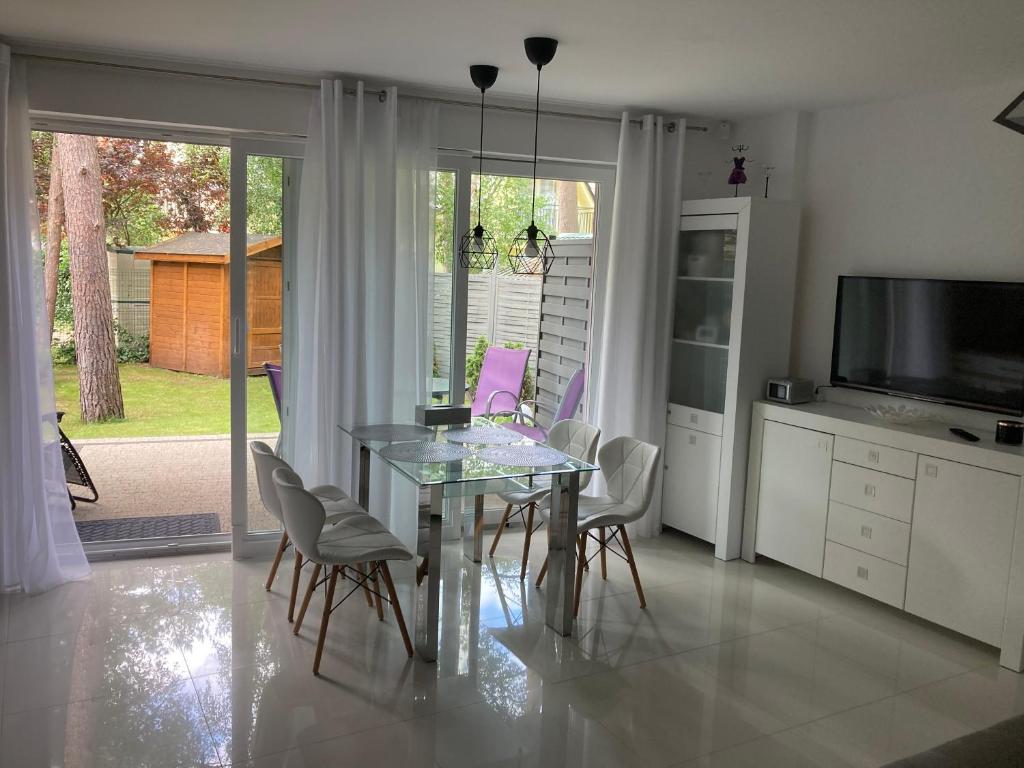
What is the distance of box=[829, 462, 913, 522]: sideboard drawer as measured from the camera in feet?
13.1

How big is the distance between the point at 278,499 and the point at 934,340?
126 inches

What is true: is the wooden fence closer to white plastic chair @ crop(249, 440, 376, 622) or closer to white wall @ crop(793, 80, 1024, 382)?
white wall @ crop(793, 80, 1024, 382)

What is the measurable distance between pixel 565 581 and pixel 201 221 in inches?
170

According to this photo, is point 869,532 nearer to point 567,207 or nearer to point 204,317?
point 567,207

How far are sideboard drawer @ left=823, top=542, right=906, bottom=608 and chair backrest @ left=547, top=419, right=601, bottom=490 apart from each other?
130 centimetres

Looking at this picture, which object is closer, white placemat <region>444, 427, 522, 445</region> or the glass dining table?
the glass dining table

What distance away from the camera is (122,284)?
6691 mm

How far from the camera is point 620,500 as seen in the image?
4281mm

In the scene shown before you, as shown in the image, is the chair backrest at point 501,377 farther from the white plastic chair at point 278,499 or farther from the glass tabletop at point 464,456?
the white plastic chair at point 278,499

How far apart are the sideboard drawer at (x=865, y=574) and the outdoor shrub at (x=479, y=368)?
2.07m

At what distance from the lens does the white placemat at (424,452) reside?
362 centimetres

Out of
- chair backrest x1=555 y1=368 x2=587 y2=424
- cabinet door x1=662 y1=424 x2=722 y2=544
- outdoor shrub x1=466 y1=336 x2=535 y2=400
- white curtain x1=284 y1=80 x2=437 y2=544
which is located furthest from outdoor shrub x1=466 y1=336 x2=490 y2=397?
cabinet door x1=662 y1=424 x2=722 y2=544

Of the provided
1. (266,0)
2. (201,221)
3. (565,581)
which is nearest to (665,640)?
(565,581)

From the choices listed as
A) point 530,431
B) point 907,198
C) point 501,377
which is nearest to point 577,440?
point 530,431
